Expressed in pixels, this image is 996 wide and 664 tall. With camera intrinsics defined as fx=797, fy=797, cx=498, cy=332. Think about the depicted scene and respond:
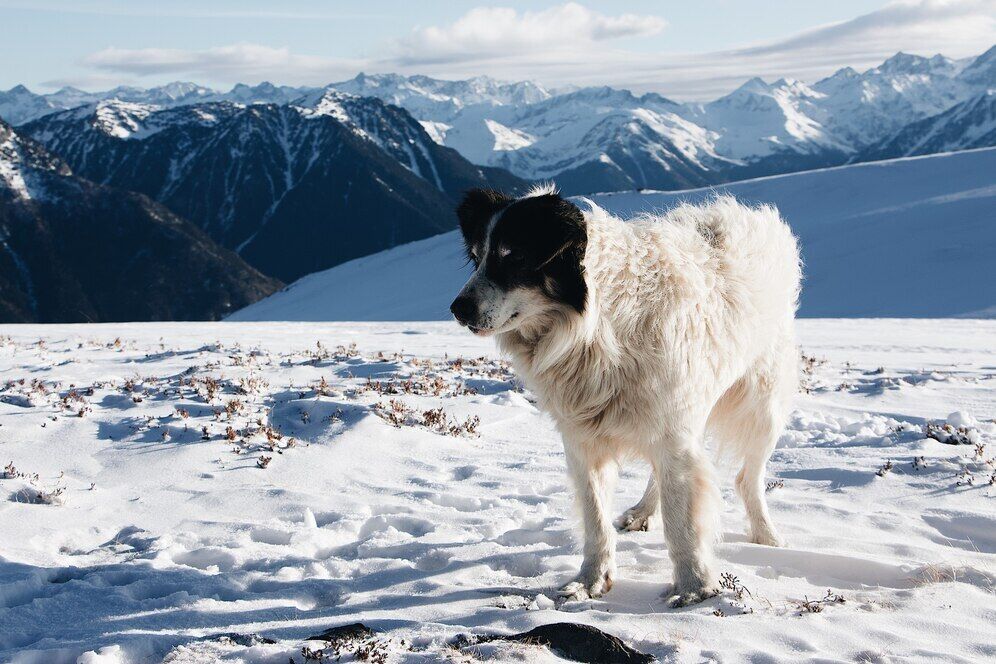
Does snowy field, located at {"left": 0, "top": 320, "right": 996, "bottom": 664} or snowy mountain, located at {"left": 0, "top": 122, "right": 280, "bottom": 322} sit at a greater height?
snowy field, located at {"left": 0, "top": 320, "right": 996, "bottom": 664}

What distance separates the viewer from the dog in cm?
482

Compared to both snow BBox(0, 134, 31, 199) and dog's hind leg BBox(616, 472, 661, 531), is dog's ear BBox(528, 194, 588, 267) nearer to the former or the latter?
dog's hind leg BBox(616, 472, 661, 531)

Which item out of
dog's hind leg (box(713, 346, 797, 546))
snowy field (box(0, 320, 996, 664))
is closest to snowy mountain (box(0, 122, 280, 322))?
snowy field (box(0, 320, 996, 664))

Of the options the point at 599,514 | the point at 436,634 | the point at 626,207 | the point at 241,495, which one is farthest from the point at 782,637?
the point at 626,207

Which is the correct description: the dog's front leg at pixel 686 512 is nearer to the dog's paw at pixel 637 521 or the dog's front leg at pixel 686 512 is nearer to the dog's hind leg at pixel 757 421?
the dog's hind leg at pixel 757 421

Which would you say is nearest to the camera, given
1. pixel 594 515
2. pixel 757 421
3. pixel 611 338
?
pixel 611 338

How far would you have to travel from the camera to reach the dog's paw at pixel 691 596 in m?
4.83

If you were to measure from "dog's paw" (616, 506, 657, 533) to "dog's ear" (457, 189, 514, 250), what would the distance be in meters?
2.68

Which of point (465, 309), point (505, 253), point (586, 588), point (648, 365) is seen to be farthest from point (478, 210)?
point (586, 588)

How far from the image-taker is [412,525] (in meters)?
6.39

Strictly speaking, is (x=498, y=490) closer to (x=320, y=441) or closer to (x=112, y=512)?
(x=320, y=441)

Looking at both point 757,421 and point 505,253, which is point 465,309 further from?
point 757,421

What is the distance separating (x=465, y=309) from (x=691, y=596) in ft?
7.29

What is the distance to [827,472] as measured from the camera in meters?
7.59
